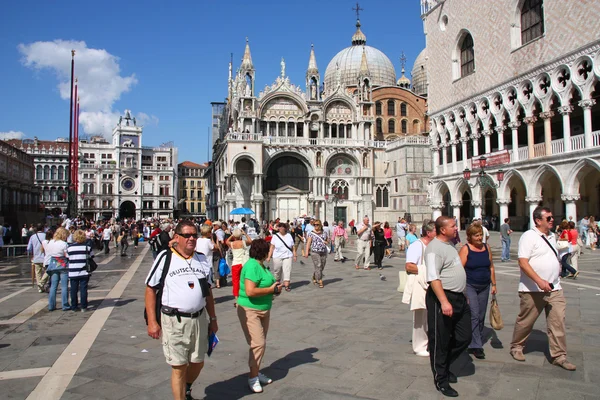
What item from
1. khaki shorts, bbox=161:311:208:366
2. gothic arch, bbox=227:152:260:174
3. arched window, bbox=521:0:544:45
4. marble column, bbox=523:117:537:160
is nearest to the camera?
khaki shorts, bbox=161:311:208:366

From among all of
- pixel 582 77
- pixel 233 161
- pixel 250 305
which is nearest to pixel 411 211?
pixel 233 161

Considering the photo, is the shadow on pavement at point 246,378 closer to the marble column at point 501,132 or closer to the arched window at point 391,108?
the marble column at point 501,132

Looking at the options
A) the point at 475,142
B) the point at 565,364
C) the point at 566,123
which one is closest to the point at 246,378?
the point at 565,364

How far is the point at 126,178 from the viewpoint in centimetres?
8162

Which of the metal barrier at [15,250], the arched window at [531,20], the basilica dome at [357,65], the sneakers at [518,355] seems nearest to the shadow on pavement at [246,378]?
the sneakers at [518,355]

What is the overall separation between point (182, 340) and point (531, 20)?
29321 mm

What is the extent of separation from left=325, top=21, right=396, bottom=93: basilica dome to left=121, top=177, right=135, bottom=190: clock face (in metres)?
41.6

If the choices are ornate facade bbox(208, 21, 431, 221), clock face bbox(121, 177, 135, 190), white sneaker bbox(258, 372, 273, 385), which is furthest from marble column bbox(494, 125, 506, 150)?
clock face bbox(121, 177, 135, 190)

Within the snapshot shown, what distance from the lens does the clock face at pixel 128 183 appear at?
81.5 m

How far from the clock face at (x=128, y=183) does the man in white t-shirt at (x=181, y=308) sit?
8239 centimetres

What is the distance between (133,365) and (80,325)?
9.59 ft

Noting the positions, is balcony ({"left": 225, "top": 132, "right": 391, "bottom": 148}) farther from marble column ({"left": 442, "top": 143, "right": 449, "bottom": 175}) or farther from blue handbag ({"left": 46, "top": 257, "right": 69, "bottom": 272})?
blue handbag ({"left": 46, "top": 257, "right": 69, "bottom": 272})

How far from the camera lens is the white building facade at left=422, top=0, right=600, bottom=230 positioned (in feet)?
78.5

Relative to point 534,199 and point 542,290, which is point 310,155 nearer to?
point 534,199
